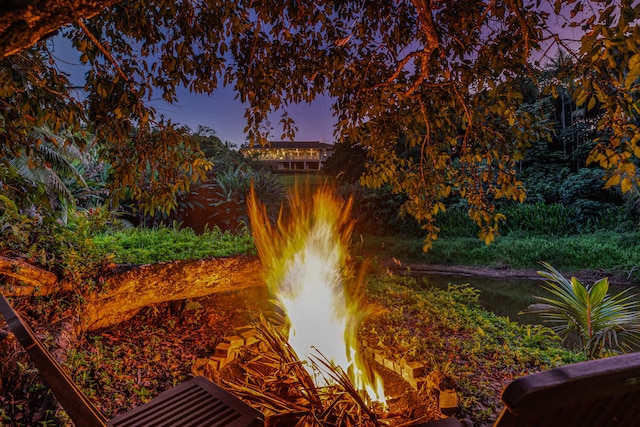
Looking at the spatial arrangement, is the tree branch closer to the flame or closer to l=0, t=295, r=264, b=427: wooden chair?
l=0, t=295, r=264, b=427: wooden chair

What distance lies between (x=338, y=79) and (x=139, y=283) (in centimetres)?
311

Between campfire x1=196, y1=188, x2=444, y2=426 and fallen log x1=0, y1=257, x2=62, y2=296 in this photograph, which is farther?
Answer: fallen log x1=0, y1=257, x2=62, y2=296

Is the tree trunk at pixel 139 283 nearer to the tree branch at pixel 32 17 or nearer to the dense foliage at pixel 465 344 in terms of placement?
the dense foliage at pixel 465 344

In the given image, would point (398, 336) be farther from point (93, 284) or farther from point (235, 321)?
point (93, 284)

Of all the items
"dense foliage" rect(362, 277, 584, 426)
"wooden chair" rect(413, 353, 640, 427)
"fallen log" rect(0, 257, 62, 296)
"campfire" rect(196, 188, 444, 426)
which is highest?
"wooden chair" rect(413, 353, 640, 427)

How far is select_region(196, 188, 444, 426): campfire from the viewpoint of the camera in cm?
271

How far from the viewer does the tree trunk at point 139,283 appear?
3.33 m

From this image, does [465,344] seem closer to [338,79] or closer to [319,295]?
[319,295]

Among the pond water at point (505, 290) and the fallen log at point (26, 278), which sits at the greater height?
the fallen log at point (26, 278)

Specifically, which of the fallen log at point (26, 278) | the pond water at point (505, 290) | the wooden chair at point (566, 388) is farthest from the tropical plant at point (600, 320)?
the fallen log at point (26, 278)

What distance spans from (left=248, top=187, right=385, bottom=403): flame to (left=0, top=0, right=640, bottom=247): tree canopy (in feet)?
3.52

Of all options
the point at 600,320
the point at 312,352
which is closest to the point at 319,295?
the point at 312,352

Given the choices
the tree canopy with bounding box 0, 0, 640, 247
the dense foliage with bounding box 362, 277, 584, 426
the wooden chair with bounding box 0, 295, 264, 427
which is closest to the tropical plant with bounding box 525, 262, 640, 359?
the dense foliage with bounding box 362, 277, 584, 426

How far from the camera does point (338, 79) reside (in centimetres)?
384
